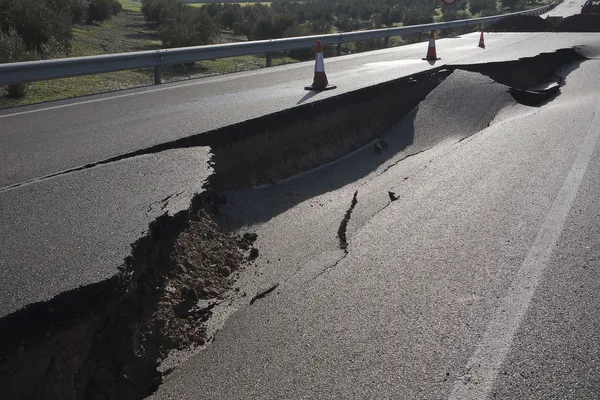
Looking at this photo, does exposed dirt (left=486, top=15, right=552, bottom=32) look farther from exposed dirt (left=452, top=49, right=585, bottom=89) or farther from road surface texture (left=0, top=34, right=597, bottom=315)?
road surface texture (left=0, top=34, right=597, bottom=315)

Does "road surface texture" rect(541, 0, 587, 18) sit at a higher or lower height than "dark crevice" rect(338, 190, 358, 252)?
higher

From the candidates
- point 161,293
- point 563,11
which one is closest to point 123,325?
point 161,293

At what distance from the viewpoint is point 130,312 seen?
135 inches

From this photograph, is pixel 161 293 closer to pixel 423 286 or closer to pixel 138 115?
pixel 423 286

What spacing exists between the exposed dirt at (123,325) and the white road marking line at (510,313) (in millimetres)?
1715

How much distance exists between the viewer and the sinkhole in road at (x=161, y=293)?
2791mm

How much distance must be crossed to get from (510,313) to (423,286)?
601 mm

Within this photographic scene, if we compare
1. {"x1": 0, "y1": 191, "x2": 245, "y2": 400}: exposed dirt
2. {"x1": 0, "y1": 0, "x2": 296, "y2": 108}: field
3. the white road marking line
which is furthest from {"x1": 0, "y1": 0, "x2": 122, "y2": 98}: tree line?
the white road marking line

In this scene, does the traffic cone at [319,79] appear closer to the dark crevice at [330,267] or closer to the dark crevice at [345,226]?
the dark crevice at [345,226]

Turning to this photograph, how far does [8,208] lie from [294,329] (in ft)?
8.23

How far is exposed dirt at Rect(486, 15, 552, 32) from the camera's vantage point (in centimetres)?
3005

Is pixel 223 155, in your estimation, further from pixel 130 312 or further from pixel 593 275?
pixel 593 275

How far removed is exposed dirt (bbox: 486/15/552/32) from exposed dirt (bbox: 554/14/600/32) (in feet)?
2.26

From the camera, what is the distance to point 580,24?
2828cm
